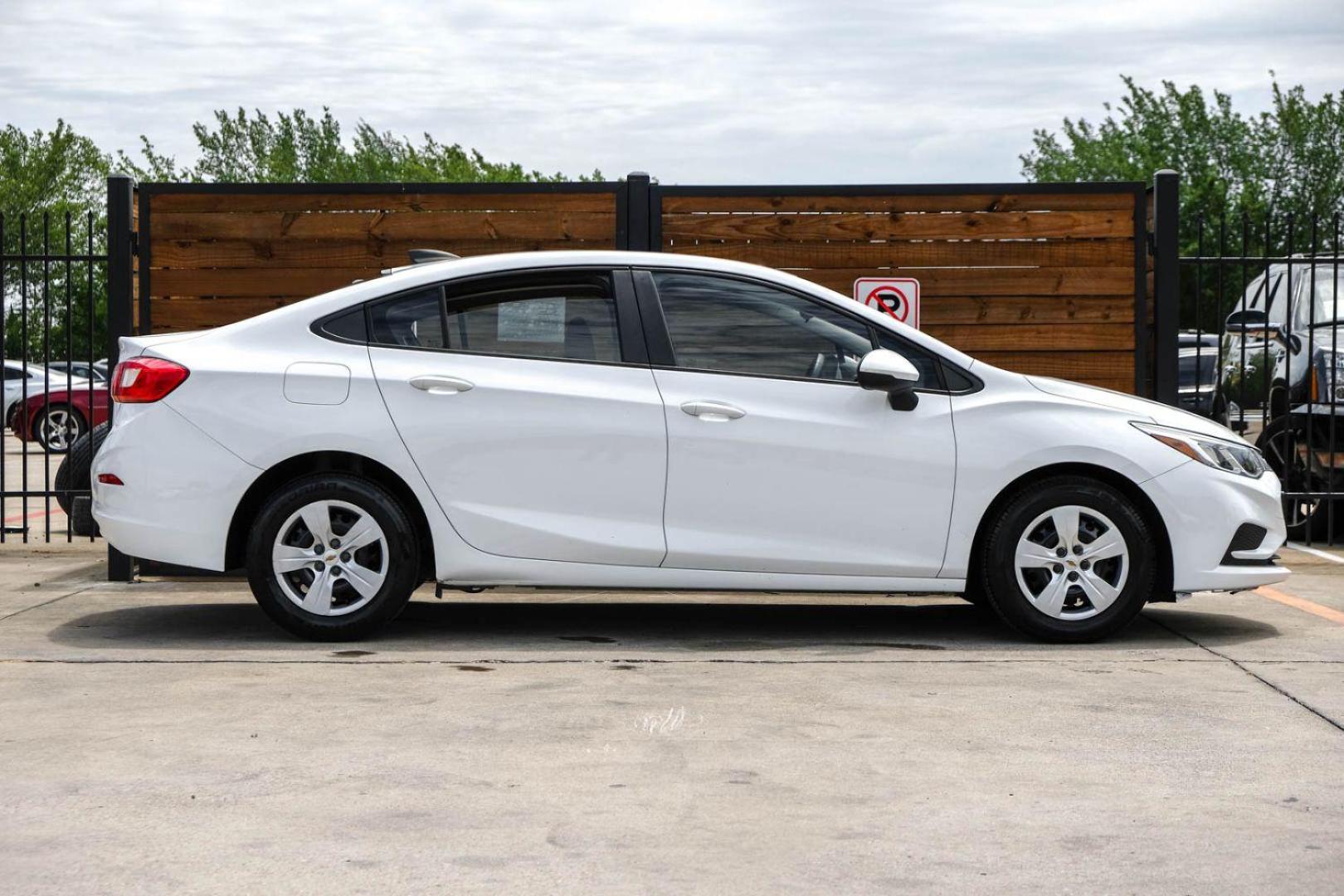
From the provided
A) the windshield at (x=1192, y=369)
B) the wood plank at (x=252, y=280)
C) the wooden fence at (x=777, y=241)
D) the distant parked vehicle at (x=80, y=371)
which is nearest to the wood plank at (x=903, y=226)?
the wooden fence at (x=777, y=241)

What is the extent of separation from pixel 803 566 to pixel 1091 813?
2718 mm

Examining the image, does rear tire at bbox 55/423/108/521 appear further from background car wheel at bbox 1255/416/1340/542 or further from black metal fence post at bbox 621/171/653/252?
background car wheel at bbox 1255/416/1340/542

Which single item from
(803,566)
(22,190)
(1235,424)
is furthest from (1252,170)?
(803,566)

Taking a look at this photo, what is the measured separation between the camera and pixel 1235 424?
498 inches

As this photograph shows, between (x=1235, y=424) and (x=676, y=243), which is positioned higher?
(x=676, y=243)

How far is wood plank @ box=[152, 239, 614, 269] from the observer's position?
958cm

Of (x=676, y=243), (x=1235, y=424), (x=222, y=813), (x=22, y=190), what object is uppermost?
(x=22, y=190)

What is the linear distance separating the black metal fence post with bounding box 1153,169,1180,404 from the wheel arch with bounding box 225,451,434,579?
4506 millimetres

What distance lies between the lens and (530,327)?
7.22m

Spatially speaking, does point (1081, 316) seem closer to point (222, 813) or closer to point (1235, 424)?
point (1235, 424)

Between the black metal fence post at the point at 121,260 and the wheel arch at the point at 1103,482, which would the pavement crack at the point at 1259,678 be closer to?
the wheel arch at the point at 1103,482

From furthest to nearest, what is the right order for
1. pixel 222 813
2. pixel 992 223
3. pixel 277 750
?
pixel 992 223
pixel 277 750
pixel 222 813

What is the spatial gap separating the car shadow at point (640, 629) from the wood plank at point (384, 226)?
2.17m

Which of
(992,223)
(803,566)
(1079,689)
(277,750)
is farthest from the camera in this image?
(992,223)
